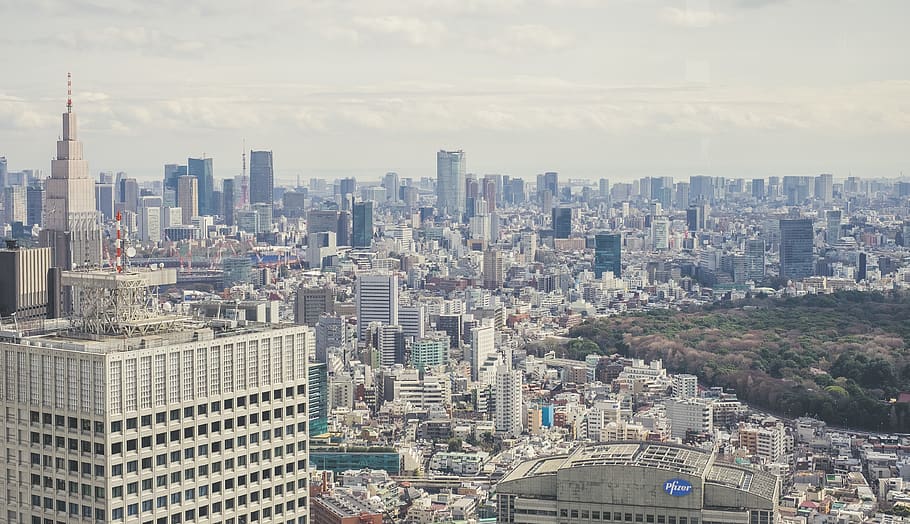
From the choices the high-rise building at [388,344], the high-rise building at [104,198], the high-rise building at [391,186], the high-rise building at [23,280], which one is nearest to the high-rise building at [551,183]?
the high-rise building at [391,186]

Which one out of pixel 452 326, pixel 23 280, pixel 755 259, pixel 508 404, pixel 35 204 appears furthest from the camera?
pixel 755 259

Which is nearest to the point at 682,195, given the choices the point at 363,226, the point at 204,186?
the point at 363,226

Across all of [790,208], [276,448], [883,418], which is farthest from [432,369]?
[276,448]

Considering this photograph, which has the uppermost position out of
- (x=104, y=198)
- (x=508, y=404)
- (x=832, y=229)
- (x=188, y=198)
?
(x=104, y=198)

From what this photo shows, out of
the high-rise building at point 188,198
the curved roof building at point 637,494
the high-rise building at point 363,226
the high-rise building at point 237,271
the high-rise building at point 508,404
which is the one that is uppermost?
the high-rise building at point 188,198

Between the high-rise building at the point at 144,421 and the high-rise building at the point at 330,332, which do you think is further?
the high-rise building at the point at 330,332

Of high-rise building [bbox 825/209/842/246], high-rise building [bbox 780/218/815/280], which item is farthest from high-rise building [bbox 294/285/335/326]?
high-rise building [bbox 825/209/842/246]

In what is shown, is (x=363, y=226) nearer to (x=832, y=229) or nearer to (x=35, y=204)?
(x=832, y=229)

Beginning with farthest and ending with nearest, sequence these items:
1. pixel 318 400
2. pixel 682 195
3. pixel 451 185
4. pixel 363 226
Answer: pixel 363 226 < pixel 451 185 < pixel 682 195 < pixel 318 400

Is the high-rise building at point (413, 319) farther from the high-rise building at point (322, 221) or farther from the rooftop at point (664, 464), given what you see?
the rooftop at point (664, 464)
